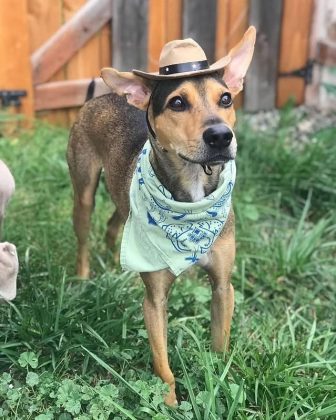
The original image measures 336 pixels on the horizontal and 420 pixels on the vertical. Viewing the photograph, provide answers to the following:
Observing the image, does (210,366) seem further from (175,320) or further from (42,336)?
(42,336)

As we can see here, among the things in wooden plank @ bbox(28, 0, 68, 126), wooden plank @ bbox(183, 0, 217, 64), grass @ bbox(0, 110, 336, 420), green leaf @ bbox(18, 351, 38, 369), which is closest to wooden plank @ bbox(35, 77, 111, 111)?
wooden plank @ bbox(28, 0, 68, 126)

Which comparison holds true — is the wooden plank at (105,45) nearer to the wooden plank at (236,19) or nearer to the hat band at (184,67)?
the wooden plank at (236,19)

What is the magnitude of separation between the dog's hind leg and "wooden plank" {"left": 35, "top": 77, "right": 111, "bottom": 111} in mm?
2432

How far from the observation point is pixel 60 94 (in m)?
6.80

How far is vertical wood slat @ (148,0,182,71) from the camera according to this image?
6.80m

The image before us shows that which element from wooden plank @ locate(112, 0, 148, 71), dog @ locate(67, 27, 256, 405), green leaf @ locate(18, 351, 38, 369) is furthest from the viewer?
wooden plank @ locate(112, 0, 148, 71)

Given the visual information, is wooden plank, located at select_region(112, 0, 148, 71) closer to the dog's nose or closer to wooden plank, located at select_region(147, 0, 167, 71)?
wooden plank, located at select_region(147, 0, 167, 71)

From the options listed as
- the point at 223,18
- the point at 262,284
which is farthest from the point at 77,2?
the point at 262,284

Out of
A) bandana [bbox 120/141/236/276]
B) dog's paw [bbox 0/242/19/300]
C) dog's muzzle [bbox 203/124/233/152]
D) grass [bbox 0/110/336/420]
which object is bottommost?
grass [bbox 0/110/336/420]

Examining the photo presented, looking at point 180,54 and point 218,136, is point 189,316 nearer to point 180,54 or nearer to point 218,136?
point 218,136

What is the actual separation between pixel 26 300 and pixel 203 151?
5.66ft

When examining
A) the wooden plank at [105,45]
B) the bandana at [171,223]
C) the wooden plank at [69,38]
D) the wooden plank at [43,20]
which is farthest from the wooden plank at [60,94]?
the bandana at [171,223]

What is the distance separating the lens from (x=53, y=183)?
230 inches

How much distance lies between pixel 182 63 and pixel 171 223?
791 millimetres
